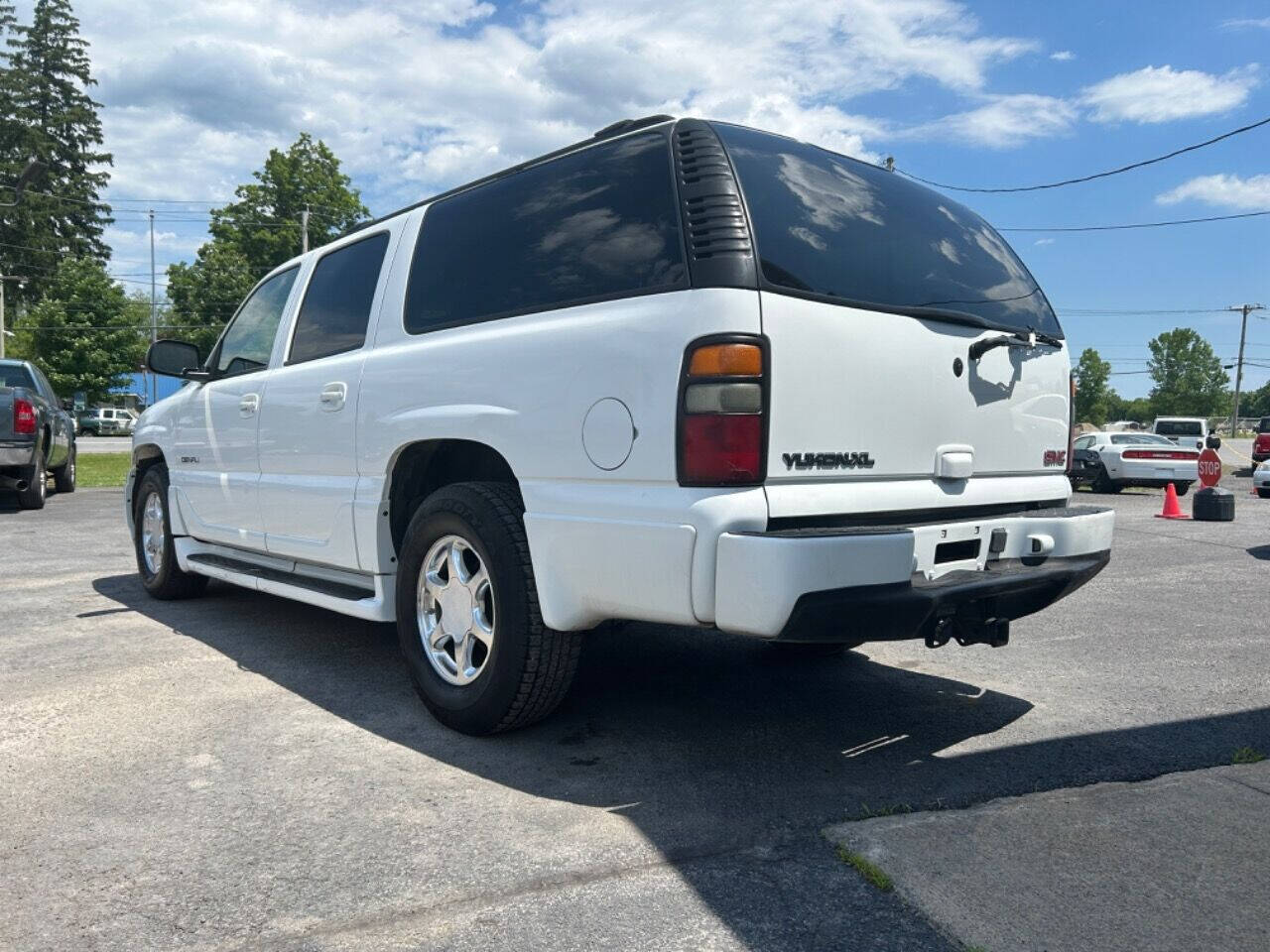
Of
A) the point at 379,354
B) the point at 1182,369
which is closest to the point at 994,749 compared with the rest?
the point at 379,354

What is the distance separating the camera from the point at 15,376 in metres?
12.3

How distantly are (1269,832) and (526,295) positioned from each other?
2664mm

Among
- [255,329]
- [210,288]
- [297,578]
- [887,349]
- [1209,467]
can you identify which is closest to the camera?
[887,349]

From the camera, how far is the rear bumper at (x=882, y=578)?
258 centimetres

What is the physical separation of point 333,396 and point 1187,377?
4285 inches

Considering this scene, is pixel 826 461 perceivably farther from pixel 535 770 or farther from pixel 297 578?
pixel 297 578

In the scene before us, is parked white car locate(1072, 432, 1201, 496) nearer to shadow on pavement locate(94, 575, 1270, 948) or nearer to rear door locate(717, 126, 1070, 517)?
shadow on pavement locate(94, 575, 1270, 948)

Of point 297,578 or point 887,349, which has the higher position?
point 887,349

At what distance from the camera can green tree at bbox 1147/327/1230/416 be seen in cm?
9625

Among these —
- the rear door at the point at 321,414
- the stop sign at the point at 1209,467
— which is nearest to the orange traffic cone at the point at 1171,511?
the stop sign at the point at 1209,467

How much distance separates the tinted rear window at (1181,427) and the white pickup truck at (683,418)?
43542mm

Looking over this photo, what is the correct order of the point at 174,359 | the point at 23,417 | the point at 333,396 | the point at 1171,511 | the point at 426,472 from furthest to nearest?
the point at 1171,511, the point at 23,417, the point at 174,359, the point at 333,396, the point at 426,472

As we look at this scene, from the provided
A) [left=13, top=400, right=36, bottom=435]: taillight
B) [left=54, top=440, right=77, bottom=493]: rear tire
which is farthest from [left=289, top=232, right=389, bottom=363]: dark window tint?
[left=54, top=440, right=77, bottom=493]: rear tire

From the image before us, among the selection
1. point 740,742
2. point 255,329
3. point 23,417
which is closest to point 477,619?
point 740,742
